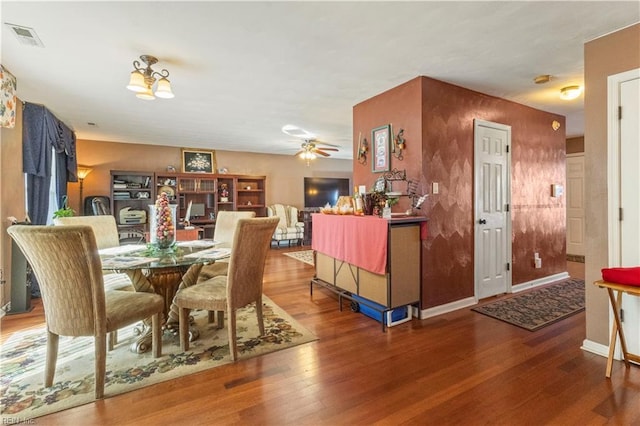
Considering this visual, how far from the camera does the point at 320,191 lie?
8.30 meters

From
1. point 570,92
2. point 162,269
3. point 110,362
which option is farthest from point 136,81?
point 570,92

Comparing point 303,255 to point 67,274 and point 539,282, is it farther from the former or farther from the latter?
point 67,274

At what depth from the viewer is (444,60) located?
2.64 metres

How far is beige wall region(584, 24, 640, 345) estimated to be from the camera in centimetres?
219

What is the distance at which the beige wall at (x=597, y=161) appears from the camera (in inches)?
86.1

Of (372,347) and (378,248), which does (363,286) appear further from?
(372,347)

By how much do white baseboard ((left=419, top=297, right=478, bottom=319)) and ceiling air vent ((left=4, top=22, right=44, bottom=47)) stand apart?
394 centimetres

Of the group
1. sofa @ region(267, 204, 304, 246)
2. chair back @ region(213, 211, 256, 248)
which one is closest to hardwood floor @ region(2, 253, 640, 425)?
chair back @ region(213, 211, 256, 248)

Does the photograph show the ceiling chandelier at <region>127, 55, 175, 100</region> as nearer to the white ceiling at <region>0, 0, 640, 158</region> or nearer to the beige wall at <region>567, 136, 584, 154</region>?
the white ceiling at <region>0, 0, 640, 158</region>

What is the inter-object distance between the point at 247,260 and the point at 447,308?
2187 millimetres

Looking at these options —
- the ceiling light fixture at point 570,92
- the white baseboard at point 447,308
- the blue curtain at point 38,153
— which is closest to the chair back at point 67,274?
the blue curtain at point 38,153

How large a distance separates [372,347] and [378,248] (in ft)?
2.78

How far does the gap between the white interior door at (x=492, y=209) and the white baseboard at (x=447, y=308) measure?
163mm

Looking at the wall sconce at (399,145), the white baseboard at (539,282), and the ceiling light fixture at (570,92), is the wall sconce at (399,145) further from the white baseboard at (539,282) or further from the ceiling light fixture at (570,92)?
the white baseboard at (539,282)
